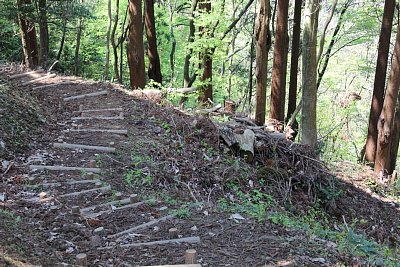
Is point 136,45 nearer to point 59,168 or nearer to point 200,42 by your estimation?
point 200,42

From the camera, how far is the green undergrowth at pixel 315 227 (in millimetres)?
4758

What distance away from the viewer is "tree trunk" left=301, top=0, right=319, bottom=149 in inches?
401

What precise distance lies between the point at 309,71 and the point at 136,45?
537cm

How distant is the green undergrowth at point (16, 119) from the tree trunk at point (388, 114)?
9230mm

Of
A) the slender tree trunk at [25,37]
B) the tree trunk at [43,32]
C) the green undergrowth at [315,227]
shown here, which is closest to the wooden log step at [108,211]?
the green undergrowth at [315,227]

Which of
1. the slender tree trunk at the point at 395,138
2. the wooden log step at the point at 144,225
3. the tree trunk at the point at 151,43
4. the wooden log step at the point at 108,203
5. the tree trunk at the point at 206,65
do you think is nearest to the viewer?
the wooden log step at the point at 144,225

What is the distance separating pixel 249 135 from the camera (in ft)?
29.7

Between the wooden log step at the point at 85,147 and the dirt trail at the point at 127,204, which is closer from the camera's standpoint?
the dirt trail at the point at 127,204

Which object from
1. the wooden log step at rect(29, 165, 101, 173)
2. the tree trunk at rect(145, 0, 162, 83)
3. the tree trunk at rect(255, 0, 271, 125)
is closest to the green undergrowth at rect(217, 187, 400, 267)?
the wooden log step at rect(29, 165, 101, 173)

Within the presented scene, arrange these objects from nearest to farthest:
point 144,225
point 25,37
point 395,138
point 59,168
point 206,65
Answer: point 144,225
point 59,168
point 395,138
point 206,65
point 25,37

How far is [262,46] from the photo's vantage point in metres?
10.4

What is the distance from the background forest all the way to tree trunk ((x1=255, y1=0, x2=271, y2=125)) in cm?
→ 271

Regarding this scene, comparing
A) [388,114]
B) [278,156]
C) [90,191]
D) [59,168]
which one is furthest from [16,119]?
[388,114]

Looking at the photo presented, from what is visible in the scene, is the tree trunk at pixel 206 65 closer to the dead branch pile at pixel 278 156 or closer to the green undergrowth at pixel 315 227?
the dead branch pile at pixel 278 156
